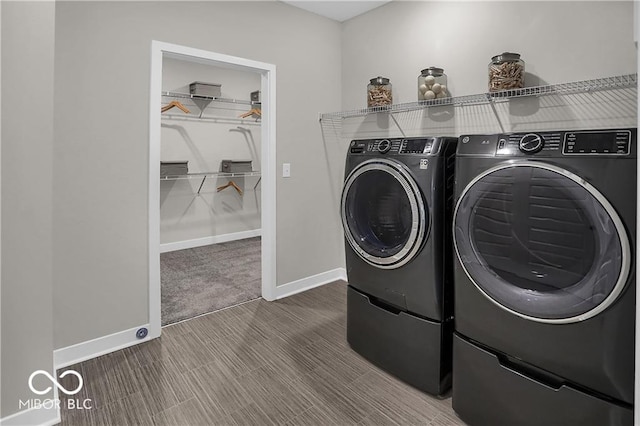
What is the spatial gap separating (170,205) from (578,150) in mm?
4457

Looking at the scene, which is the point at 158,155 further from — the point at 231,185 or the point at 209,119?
the point at 231,185

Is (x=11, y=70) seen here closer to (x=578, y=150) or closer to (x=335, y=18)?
(x=578, y=150)

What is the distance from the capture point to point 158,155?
2.44 meters

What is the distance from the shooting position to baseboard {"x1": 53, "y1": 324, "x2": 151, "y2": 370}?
7.20 feet

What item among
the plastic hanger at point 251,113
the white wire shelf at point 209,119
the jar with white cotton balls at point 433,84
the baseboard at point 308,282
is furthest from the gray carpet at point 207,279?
the jar with white cotton balls at point 433,84

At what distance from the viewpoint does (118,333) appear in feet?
7.80

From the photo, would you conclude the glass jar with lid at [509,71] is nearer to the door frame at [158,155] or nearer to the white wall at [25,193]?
the door frame at [158,155]

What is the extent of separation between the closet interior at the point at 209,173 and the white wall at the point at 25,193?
2.19m

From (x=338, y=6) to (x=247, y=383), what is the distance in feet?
9.59

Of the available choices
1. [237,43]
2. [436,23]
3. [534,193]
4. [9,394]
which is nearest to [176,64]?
[237,43]

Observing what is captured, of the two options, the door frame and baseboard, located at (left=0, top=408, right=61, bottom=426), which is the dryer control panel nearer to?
the door frame

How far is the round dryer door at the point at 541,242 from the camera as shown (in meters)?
1.28

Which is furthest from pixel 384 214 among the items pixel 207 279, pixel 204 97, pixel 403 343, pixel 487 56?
pixel 204 97

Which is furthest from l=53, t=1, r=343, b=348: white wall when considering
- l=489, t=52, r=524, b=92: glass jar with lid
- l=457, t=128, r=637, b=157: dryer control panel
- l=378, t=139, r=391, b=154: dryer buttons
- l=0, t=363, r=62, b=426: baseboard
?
l=457, t=128, r=637, b=157: dryer control panel
